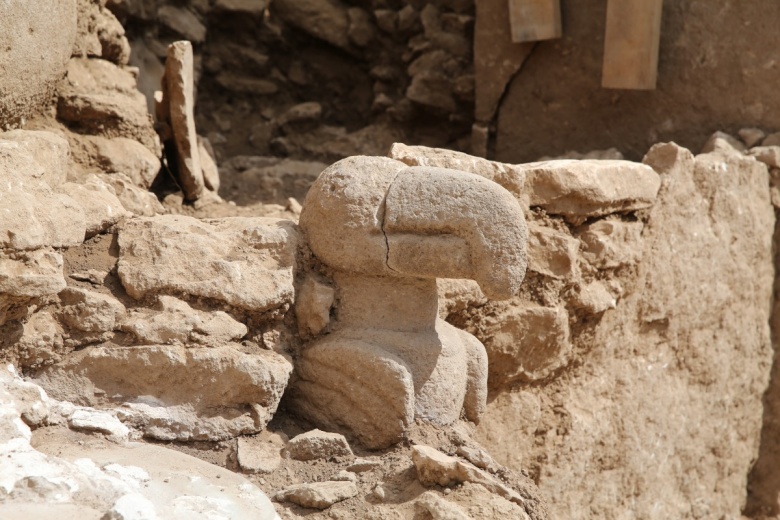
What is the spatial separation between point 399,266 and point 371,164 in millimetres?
254

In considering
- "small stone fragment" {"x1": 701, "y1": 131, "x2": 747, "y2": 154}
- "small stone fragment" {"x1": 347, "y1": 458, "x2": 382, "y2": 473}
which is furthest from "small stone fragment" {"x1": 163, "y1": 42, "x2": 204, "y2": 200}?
"small stone fragment" {"x1": 701, "y1": 131, "x2": 747, "y2": 154}

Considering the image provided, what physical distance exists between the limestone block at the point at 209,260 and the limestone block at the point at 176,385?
0.14 metres

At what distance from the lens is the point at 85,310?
7.02 ft

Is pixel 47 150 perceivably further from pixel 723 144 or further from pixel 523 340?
pixel 723 144

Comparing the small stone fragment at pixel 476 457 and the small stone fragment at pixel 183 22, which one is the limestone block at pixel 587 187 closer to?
the small stone fragment at pixel 476 457

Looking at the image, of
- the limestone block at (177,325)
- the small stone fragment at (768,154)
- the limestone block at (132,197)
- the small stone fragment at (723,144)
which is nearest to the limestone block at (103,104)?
the limestone block at (132,197)

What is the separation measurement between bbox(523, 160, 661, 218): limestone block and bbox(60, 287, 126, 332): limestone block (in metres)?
1.39

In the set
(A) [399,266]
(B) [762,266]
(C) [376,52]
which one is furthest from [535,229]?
(C) [376,52]

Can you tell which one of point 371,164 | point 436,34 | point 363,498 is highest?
point 436,34

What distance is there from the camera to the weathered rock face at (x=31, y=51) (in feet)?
8.13

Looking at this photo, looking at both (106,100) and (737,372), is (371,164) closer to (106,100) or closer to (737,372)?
(106,100)

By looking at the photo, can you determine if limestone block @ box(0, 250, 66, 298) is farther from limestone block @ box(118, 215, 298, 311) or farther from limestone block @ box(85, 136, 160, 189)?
limestone block @ box(85, 136, 160, 189)

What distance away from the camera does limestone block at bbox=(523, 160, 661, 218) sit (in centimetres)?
301

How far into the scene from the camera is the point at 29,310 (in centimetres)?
208
